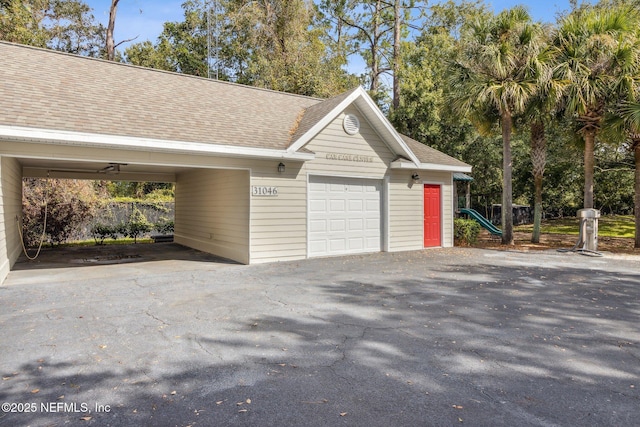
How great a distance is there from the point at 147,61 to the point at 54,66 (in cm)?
1741

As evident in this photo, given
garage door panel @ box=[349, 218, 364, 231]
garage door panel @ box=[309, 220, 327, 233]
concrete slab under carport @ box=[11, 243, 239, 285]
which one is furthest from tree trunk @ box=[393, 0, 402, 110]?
concrete slab under carport @ box=[11, 243, 239, 285]

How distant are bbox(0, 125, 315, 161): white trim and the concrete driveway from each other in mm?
2713

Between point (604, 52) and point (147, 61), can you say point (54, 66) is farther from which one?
point (147, 61)

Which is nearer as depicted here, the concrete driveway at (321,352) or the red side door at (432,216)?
the concrete driveway at (321,352)

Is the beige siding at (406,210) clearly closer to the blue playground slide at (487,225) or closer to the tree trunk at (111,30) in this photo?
the blue playground slide at (487,225)

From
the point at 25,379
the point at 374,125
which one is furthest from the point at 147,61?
the point at 25,379

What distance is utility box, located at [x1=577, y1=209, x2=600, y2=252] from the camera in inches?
459

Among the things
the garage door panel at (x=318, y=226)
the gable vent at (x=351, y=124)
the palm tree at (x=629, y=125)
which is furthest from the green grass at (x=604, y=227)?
the garage door panel at (x=318, y=226)

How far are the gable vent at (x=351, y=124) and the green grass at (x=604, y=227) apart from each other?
1365 cm

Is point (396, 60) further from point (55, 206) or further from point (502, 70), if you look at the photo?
point (55, 206)

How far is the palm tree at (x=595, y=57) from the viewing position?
11.6 meters

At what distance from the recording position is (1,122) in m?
6.78

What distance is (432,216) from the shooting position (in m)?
13.1

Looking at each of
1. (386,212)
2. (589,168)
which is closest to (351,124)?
(386,212)
